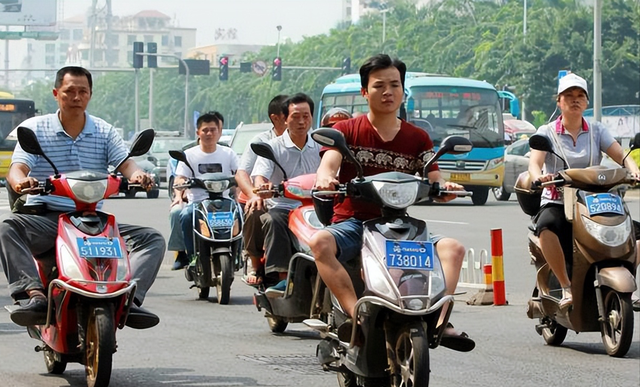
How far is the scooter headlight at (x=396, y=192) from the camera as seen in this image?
6699 millimetres

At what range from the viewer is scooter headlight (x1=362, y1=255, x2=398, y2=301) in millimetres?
6536

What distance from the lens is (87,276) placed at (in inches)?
284

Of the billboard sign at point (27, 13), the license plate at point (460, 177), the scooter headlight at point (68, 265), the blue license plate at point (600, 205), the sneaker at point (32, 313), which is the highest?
the billboard sign at point (27, 13)

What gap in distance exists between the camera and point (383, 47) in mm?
90625

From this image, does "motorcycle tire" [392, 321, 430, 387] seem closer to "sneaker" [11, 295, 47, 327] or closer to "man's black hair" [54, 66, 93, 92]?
"sneaker" [11, 295, 47, 327]

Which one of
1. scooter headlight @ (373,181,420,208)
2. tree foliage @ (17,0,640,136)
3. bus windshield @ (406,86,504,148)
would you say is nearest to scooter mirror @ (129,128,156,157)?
scooter headlight @ (373,181,420,208)

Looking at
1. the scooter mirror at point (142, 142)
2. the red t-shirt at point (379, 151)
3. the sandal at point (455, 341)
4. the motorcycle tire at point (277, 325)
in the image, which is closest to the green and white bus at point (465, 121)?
the motorcycle tire at point (277, 325)

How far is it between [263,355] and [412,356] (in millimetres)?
2723

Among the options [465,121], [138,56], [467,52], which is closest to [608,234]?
[465,121]

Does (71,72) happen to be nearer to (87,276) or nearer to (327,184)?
(87,276)

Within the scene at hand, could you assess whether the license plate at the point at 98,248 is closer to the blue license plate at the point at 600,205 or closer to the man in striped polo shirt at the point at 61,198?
the man in striped polo shirt at the point at 61,198

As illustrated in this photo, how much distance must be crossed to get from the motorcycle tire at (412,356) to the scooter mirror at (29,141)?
2150 mm

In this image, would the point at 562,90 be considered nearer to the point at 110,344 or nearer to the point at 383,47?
the point at 110,344

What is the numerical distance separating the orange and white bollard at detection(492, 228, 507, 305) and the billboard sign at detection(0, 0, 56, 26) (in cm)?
9127
